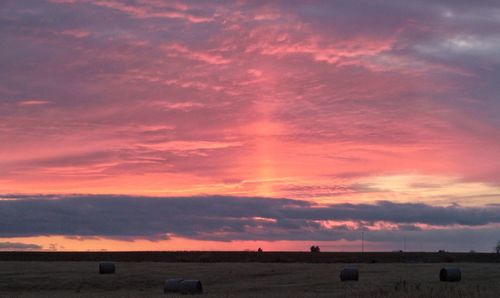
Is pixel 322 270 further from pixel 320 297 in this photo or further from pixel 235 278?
pixel 320 297

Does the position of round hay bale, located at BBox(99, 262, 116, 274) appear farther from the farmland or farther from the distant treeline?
the distant treeline

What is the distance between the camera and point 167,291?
161 feet

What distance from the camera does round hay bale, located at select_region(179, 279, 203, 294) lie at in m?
47.7

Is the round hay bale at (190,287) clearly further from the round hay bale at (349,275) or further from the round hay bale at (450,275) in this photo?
the round hay bale at (450,275)

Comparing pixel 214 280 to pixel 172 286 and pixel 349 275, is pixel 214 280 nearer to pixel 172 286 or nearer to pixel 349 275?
pixel 349 275

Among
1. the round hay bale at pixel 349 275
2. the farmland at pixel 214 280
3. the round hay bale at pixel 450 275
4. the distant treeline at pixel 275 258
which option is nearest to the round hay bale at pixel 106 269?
the farmland at pixel 214 280

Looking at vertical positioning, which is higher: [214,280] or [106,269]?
[106,269]

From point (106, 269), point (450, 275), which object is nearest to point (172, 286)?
point (106, 269)

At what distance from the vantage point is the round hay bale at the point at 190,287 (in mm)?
47719

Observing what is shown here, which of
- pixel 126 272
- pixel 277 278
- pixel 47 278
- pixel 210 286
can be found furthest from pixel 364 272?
pixel 47 278

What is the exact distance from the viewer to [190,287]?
48031 mm

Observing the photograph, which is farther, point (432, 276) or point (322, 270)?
point (322, 270)

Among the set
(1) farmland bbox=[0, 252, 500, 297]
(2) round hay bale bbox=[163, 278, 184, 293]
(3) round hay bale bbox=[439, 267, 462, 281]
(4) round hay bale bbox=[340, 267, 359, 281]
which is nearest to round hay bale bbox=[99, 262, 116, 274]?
(1) farmland bbox=[0, 252, 500, 297]

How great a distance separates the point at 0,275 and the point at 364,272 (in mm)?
32006
